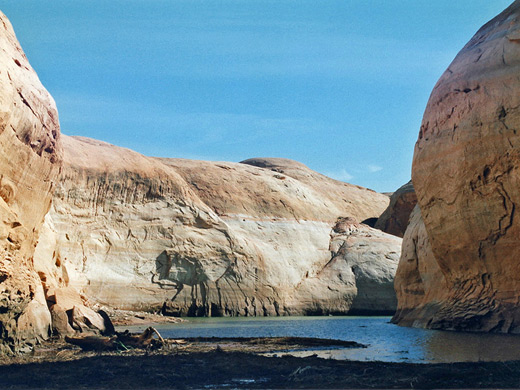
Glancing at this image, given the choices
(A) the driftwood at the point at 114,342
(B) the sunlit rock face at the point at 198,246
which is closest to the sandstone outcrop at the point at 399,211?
(B) the sunlit rock face at the point at 198,246

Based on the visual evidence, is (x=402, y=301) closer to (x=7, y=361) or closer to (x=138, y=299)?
(x=138, y=299)

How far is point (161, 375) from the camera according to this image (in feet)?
34.5

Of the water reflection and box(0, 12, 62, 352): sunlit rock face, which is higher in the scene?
box(0, 12, 62, 352): sunlit rock face

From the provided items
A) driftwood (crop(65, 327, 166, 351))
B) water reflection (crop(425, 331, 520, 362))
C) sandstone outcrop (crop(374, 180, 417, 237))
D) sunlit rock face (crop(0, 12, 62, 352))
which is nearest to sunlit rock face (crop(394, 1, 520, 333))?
water reflection (crop(425, 331, 520, 362))

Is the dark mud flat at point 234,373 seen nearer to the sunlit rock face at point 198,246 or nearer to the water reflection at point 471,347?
the water reflection at point 471,347

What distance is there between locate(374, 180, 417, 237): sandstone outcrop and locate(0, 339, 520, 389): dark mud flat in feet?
140

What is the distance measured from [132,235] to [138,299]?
4.54 metres

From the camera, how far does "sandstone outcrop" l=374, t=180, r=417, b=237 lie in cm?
5409

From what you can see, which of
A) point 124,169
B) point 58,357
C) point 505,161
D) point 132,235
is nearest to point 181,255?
point 132,235

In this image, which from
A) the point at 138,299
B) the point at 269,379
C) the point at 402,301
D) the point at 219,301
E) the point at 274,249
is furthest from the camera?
the point at 274,249

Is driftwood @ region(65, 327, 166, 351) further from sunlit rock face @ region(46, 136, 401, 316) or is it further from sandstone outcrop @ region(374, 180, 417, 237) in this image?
sandstone outcrop @ region(374, 180, 417, 237)

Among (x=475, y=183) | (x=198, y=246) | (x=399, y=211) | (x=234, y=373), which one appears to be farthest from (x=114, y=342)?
(x=399, y=211)

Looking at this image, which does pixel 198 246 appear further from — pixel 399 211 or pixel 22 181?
pixel 22 181

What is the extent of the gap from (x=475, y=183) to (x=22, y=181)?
14.4 meters
